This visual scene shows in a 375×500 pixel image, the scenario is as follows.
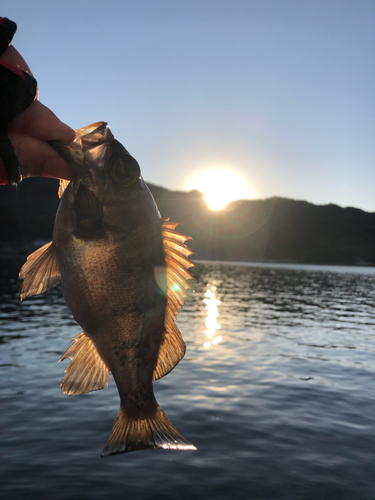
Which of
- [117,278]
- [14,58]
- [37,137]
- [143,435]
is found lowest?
[143,435]

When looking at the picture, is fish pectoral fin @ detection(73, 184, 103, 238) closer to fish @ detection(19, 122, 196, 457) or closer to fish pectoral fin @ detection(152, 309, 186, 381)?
fish @ detection(19, 122, 196, 457)

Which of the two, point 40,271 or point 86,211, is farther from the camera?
point 40,271

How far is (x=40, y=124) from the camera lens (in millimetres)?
2715

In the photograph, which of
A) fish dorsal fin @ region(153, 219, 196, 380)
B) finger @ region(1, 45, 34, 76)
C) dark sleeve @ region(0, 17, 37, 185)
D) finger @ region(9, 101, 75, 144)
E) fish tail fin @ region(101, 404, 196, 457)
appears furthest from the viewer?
fish dorsal fin @ region(153, 219, 196, 380)

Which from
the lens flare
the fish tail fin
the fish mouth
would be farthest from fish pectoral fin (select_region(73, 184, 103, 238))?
the lens flare

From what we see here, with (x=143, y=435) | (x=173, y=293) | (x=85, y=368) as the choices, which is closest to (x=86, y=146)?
(x=173, y=293)

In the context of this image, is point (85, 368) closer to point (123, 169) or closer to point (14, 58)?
point (123, 169)

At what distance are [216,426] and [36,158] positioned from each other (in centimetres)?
1328

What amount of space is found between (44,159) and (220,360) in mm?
22635

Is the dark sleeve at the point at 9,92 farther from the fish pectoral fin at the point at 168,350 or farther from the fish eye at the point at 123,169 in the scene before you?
the fish pectoral fin at the point at 168,350

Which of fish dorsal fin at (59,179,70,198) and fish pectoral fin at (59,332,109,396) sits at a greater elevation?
fish dorsal fin at (59,179,70,198)

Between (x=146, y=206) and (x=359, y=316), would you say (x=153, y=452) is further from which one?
(x=359, y=316)

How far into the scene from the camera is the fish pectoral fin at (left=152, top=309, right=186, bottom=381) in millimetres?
3762

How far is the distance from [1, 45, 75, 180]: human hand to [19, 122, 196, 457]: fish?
3.5 inches
